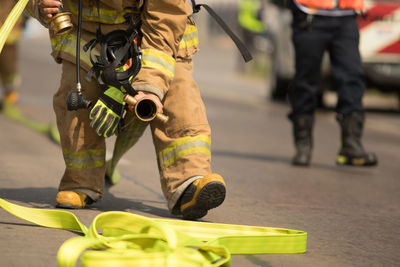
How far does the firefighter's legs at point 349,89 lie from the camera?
691cm

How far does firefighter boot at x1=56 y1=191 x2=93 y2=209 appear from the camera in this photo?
4.58 metres

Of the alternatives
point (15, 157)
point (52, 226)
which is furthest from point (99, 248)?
point (15, 157)

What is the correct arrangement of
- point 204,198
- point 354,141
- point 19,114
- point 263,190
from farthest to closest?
1. point 19,114
2. point 354,141
3. point 263,190
4. point 204,198

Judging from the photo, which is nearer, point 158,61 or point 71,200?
point 158,61

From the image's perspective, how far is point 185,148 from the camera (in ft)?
14.6

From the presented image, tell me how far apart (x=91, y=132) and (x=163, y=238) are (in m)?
1.28

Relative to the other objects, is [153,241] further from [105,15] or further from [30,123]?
[30,123]

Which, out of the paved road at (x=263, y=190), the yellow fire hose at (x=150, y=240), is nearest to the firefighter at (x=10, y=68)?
the paved road at (x=263, y=190)

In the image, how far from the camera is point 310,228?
4.62m

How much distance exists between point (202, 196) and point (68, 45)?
1073mm

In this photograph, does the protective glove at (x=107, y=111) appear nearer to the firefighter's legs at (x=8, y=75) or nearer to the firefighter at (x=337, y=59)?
the firefighter at (x=337, y=59)

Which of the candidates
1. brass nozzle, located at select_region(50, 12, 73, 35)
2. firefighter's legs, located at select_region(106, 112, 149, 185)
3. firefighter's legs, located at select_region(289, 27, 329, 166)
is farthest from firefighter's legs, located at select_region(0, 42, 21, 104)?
brass nozzle, located at select_region(50, 12, 73, 35)

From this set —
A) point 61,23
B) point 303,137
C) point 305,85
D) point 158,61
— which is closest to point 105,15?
point 61,23

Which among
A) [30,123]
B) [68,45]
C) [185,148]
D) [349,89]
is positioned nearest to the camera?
[185,148]
